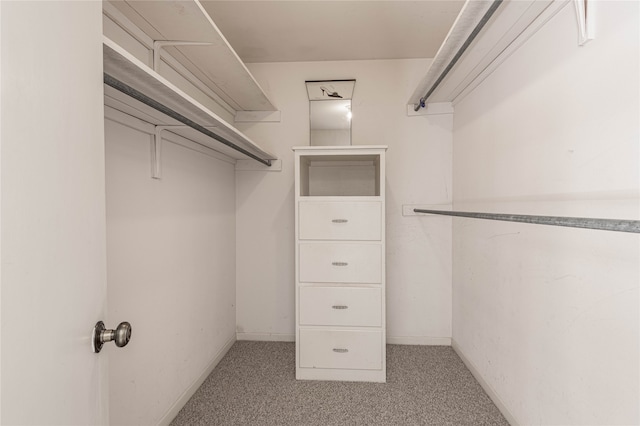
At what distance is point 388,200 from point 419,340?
3.72 feet

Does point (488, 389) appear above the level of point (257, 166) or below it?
below

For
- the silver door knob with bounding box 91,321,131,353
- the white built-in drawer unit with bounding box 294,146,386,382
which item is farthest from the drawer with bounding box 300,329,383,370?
the silver door knob with bounding box 91,321,131,353

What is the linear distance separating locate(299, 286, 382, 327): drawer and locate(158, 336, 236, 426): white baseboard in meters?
0.68

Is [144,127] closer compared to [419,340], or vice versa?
[144,127]

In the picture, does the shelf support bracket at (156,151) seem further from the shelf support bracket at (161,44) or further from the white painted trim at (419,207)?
the white painted trim at (419,207)

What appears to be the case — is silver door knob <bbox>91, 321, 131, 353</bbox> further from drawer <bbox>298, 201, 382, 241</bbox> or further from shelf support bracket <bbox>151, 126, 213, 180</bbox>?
drawer <bbox>298, 201, 382, 241</bbox>

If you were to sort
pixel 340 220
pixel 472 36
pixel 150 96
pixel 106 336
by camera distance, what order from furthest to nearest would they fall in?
1. pixel 340 220
2. pixel 472 36
3. pixel 150 96
4. pixel 106 336

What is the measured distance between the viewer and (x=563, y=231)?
1.17 meters

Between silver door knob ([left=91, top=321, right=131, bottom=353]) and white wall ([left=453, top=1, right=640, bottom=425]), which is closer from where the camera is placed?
silver door knob ([left=91, top=321, right=131, bottom=353])

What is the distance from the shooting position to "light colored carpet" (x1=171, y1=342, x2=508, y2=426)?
1552mm

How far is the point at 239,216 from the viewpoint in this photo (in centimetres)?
251

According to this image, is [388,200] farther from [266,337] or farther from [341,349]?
[266,337]

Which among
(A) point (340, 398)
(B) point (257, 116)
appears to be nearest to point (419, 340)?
(A) point (340, 398)

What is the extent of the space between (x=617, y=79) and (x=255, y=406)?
2.07 m
